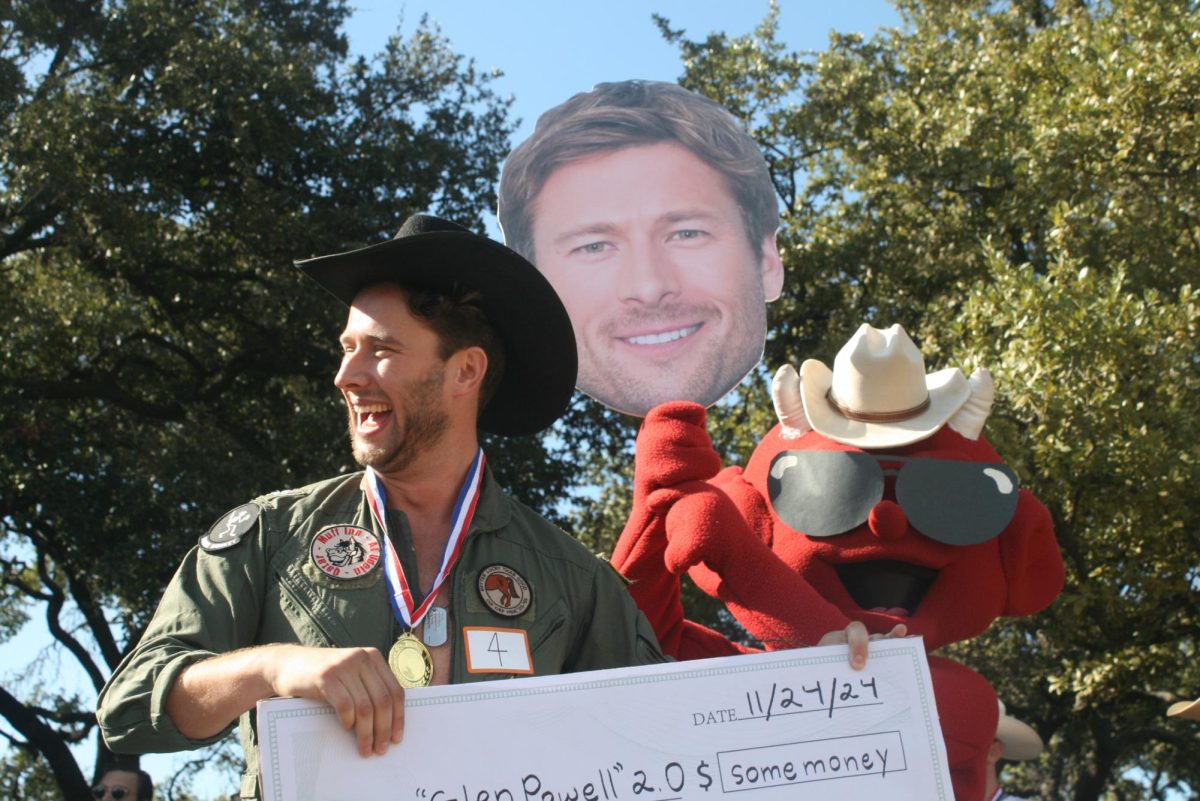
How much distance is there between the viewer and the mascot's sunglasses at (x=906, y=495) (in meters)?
3.78

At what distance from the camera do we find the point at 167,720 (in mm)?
2016

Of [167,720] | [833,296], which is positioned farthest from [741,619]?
[833,296]

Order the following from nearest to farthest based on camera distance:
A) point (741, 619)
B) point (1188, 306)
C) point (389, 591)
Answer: point (389, 591)
point (741, 619)
point (1188, 306)

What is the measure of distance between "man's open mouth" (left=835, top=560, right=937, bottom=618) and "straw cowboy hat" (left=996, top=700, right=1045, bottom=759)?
2.90 meters

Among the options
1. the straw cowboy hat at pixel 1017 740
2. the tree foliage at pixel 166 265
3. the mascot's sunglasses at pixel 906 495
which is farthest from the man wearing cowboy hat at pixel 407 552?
the tree foliage at pixel 166 265

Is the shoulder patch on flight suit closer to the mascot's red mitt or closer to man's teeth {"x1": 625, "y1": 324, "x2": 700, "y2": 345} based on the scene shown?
the mascot's red mitt

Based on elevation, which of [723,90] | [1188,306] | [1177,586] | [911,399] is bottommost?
[911,399]

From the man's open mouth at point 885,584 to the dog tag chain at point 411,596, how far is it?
166 cm

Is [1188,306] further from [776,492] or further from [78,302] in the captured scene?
[78,302]

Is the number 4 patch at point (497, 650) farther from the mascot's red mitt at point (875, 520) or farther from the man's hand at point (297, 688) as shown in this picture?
the mascot's red mitt at point (875, 520)

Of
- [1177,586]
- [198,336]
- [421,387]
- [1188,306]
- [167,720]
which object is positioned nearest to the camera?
[167,720]

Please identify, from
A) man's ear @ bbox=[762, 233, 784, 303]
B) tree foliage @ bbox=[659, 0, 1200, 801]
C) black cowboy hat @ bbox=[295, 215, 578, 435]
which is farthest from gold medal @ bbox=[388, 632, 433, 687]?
tree foliage @ bbox=[659, 0, 1200, 801]

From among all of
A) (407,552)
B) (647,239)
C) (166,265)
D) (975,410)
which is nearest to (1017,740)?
(975,410)

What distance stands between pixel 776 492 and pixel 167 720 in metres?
2.24
